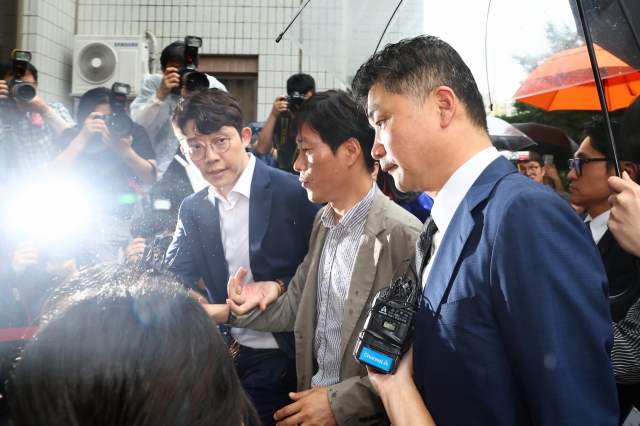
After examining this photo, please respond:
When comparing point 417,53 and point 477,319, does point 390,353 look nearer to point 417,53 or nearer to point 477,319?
point 477,319

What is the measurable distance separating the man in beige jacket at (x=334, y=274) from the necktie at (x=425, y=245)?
532mm

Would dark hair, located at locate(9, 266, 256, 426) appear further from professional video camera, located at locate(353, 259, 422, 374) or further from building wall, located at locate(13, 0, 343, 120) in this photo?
building wall, located at locate(13, 0, 343, 120)

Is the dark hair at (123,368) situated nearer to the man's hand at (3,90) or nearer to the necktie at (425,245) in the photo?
the necktie at (425,245)

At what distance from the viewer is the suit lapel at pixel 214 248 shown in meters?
2.71

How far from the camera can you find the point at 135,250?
323 cm

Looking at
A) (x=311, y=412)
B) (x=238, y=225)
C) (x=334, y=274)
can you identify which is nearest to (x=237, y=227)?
(x=238, y=225)

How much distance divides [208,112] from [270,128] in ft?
5.42

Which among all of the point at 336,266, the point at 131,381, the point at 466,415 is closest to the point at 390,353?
the point at 466,415

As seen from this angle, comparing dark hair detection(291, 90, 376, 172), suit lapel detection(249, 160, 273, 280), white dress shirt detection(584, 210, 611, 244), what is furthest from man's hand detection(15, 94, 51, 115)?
white dress shirt detection(584, 210, 611, 244)

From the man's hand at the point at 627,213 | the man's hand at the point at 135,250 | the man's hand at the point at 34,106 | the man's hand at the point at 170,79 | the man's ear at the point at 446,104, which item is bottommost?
the man's hand at the point at 135,250

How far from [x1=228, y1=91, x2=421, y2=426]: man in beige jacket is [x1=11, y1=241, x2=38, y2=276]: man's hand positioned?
4.05 ft

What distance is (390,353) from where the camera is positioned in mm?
1414

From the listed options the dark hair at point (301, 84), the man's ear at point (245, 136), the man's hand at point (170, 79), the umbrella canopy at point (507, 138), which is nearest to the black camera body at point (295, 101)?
the dark hair at point (301, 84)

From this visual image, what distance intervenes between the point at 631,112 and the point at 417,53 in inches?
39.2
